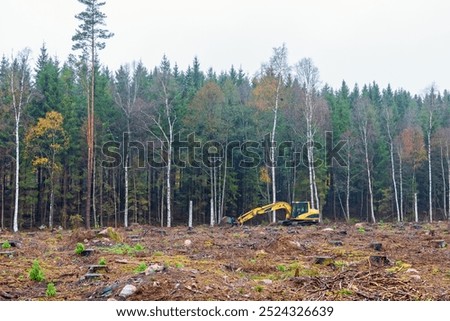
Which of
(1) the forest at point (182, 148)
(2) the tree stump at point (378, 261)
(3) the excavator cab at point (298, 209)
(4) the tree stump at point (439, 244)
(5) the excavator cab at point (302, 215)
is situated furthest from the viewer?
(1) the forest at point (182, 148)

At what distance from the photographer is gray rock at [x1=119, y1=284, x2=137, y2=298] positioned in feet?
24.2

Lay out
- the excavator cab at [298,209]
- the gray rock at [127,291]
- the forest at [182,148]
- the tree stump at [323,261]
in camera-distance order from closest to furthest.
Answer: the gray rock at [127,291]
the tree stump at [323,261]
the excavator cab at [298,209]
the forest at [182,148]

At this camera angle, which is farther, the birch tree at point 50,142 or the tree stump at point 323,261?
the birch tree at point 50,142

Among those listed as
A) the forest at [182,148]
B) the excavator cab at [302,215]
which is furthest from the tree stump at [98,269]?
the forest at [182,148]

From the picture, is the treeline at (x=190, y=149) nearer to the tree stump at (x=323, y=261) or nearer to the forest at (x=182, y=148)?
the forest at (x=182, y=148)

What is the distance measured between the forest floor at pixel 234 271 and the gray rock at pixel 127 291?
22mm

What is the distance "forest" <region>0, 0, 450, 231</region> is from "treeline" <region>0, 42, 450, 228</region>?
0.38 feet

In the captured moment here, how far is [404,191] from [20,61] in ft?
123

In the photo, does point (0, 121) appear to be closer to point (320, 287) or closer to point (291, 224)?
point (291, 224)

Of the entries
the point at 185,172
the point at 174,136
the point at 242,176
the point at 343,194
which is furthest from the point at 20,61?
the point at 343,194

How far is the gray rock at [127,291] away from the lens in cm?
738

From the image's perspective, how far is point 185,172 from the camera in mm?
43156

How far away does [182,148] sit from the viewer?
40469mm

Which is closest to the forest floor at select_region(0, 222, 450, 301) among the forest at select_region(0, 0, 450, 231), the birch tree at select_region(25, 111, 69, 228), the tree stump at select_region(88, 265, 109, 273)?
the tree stump at select_region(88, 265, 109, 273)
